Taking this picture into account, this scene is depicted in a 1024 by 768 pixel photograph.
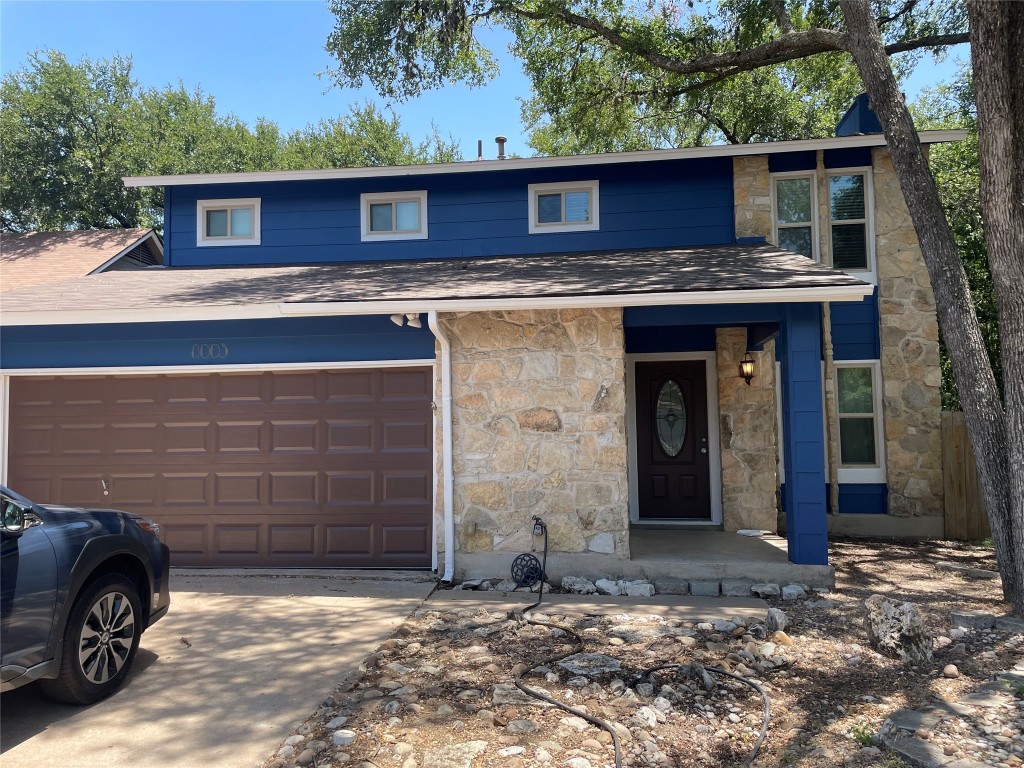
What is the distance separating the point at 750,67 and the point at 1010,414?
6.31 metres

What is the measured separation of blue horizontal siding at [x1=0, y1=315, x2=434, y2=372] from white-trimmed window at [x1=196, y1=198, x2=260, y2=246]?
286 centimetres

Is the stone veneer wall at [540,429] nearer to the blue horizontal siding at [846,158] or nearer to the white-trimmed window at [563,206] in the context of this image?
the white-trimmed window at [563,206]

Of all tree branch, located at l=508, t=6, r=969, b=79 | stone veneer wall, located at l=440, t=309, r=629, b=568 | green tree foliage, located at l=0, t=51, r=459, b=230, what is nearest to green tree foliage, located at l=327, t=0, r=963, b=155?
tree branch, located at l=508, t=6, r=969, b=79

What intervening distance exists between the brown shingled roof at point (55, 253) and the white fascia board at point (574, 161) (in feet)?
6.38

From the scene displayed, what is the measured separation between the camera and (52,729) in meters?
3.59

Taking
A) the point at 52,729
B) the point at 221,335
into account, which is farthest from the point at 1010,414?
the point at 221,335

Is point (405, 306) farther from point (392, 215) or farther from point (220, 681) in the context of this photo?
point (392, 215)

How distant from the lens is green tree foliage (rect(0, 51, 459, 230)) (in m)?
17.9

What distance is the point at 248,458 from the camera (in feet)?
24.3

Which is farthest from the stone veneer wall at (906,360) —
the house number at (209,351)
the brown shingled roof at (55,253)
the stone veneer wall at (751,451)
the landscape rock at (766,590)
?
the brown shingled roof at (55,253)

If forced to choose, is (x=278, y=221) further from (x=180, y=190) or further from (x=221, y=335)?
(x=221, y=335)

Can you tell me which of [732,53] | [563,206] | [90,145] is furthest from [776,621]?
[90,145]

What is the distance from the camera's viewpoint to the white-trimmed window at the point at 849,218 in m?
9.38

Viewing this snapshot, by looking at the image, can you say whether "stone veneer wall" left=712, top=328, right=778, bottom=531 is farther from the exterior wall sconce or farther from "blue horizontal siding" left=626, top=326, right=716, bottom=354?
the exterior wall sconce
